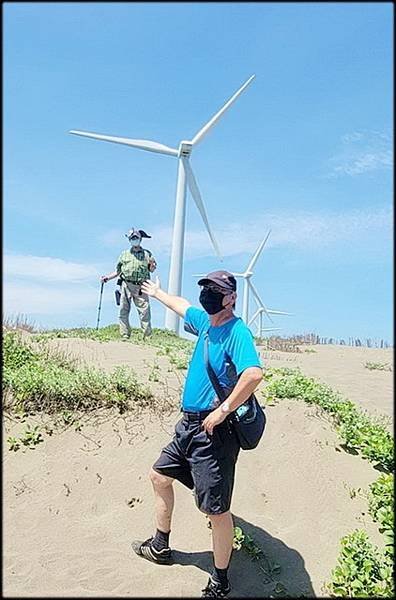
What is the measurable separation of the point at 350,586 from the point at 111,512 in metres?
2.30

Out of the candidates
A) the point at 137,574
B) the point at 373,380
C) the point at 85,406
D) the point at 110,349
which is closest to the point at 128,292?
the point at 110,349

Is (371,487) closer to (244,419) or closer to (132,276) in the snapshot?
(244,419)

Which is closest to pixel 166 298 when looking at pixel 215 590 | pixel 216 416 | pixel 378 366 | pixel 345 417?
pixel 216 416

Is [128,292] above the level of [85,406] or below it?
above

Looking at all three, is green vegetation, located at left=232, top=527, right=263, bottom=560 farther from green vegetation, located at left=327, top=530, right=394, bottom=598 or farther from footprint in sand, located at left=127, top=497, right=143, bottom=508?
footprint in sand, located at left=127, top=497, right=143, bottom=508

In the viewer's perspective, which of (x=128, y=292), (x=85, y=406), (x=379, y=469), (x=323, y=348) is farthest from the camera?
(x=323, y=348)

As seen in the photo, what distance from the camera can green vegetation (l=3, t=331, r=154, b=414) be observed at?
7.31m

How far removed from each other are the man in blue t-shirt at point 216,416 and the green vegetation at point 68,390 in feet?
8.71

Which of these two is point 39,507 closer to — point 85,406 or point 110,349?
point 85,406

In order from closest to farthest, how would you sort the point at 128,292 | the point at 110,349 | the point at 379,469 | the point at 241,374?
1. the point at 241,374
2. the point at 379,469
3. the point at 110,349
4. the point at 128,292

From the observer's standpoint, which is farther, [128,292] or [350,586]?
[128,292]

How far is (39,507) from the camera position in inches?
231

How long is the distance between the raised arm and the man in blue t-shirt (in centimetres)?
32

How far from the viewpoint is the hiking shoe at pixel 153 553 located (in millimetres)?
5047
